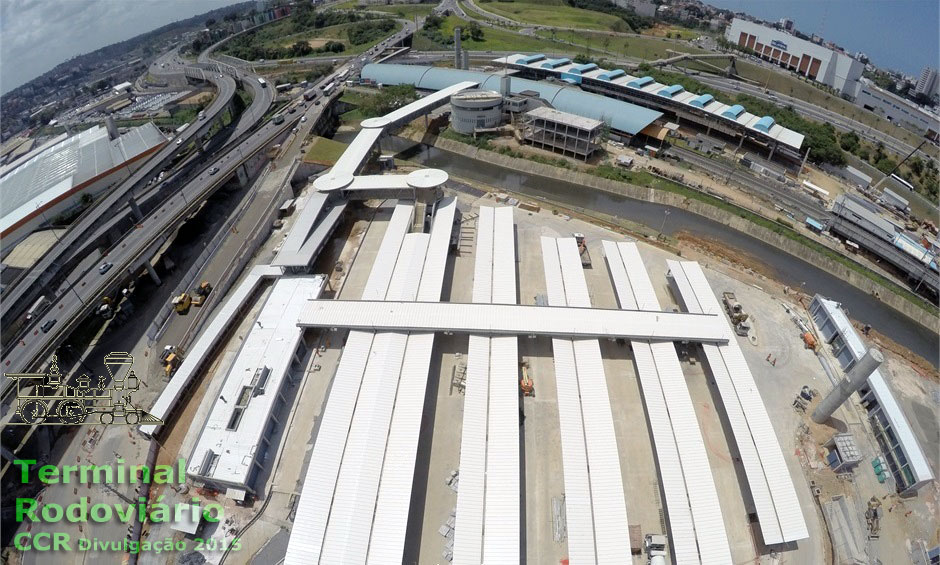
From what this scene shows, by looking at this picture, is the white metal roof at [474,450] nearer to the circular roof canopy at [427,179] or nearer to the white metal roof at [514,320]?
the white metal roof at [514,320]

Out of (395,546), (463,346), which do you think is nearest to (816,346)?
(463,346)

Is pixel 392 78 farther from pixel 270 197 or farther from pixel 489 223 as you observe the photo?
pixel 489 223

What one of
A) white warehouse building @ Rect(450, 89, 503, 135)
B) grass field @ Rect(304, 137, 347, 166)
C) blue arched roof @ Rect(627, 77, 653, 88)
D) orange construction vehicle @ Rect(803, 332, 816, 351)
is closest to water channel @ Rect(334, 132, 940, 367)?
white warehouse building @ Rect(450, 89, 503, 135)

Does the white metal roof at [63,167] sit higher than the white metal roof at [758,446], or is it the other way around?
the white metal roof at [63,167]

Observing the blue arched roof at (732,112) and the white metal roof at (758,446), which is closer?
the white metal roof at (758,446)

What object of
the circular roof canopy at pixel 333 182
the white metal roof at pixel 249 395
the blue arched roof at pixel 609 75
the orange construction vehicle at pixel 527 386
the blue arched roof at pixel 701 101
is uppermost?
the blue arched roof at pixel 609 75

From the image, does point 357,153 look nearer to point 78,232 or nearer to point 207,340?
point 78,232

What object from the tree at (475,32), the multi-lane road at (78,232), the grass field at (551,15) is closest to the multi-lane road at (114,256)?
the multi-lane road at (78,232)

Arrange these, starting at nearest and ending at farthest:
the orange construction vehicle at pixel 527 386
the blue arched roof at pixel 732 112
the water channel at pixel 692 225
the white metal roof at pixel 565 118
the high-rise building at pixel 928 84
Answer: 1. the orange construction vehicle at pixel 527 386
2. the water channel at pixel 692 225
3. the white metal roof at pixel 565 118
4. the blue arched roof at pixel 732 112
5. the high-rise building at pixel 928 84
